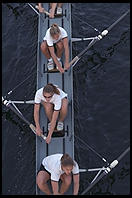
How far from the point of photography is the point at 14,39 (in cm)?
1233

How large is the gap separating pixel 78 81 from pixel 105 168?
348cm

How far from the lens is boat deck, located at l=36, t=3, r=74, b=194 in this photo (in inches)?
336

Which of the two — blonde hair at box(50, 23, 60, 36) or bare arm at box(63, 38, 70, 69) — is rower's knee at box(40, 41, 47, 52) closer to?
bare arm at box(63, 38, 70, 69)

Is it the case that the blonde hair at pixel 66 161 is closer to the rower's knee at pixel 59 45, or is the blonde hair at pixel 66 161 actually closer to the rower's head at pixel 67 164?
the rower's head at pixel 67 164

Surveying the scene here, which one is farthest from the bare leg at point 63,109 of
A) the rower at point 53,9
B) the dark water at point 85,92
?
the rower at point 53,9

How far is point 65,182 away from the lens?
7473 millimetres

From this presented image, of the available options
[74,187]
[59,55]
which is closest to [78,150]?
[74,187]

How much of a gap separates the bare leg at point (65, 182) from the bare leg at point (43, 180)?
0.31 m

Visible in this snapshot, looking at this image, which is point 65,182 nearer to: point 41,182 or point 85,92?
point 41,182

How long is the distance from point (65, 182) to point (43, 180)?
0.49 meters

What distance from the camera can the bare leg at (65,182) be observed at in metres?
7.38

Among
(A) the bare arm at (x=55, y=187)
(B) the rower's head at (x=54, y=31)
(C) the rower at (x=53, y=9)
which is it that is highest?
(C) the rower at (x=53, y=9)

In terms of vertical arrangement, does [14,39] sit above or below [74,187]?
above

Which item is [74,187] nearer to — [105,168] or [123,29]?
[105,168]
